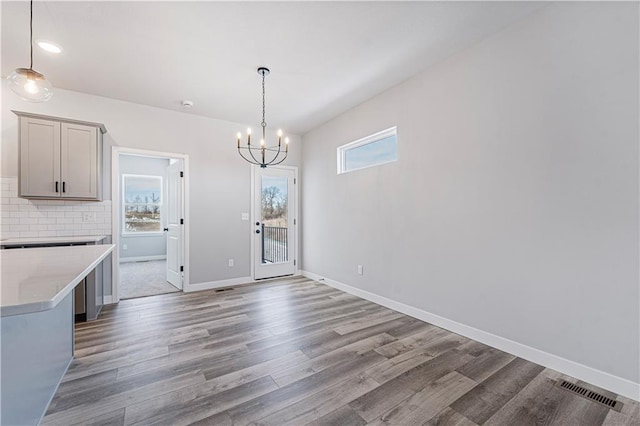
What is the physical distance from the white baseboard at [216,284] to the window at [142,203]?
13.9 ft

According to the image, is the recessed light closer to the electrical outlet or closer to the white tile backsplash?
the white tile backsplash

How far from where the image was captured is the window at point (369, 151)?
3838mm

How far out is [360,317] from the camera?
3434 millimetres

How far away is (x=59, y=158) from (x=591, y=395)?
565 centimetres

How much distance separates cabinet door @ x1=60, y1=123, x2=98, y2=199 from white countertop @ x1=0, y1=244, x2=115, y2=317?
2215 mm

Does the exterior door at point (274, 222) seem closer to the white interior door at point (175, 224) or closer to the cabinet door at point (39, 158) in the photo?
the white interior door at point (175, 224)

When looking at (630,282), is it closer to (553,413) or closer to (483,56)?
(553,413)

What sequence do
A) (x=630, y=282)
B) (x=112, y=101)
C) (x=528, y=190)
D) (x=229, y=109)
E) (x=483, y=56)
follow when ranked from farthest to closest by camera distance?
(x=229, y=109) < (x=112, y=101) < (x=483, y=56) < (x=528, y=190) < (x=630, y=282)

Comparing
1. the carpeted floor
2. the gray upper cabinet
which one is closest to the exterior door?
the carpeted floor

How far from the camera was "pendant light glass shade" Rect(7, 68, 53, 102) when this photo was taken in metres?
2.03

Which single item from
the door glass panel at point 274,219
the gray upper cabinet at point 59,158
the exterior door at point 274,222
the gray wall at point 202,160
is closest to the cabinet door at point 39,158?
the gray upper cabinet at point 59,158

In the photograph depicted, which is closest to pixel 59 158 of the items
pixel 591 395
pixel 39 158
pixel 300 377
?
pixel 39 158

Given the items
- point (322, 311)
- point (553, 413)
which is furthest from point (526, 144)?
point (322, 311)

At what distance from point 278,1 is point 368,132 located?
2218 millimetres
